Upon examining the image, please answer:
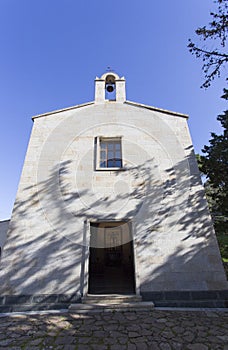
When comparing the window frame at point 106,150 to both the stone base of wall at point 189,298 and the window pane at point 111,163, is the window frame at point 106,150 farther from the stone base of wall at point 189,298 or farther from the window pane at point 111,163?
the stone base of wall at point 189,298

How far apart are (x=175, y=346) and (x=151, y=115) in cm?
739

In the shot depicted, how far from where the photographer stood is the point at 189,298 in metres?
4.93

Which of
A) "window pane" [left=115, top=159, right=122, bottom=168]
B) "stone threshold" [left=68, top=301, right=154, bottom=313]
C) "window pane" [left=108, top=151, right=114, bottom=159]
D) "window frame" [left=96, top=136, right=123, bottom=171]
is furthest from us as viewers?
"window pane" [left=108, top=151, right=114, bottom=159]

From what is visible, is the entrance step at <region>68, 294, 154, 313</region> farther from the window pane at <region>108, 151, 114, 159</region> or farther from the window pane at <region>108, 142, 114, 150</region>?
the window pane at <region>108, 142, 114, 150</region>

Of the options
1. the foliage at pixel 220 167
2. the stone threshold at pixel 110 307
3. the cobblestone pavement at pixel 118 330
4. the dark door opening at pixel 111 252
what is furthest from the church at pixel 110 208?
the dark door opening at pixel 111 252

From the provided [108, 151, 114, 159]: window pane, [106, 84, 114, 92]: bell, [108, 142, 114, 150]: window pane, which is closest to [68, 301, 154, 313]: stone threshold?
[108, 151, 114, 159]: window pane

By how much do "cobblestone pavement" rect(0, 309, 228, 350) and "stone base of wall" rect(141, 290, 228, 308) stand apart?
1.11 ft

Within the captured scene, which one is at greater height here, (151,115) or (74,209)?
(151,115)

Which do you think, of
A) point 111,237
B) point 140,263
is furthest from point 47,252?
point 111,237

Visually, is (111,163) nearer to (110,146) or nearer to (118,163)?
(118,163)

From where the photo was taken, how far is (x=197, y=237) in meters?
5.62

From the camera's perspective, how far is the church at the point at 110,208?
16.7 feet

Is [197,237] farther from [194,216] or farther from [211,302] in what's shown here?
[211,302]

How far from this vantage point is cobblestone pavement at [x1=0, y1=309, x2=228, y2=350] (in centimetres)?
314
